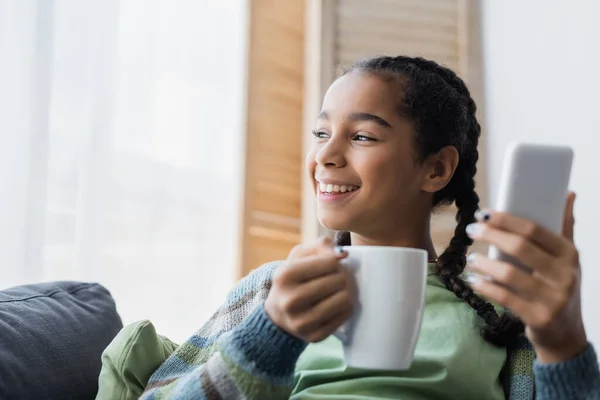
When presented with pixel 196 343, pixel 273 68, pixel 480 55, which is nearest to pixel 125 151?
pixel 273 68

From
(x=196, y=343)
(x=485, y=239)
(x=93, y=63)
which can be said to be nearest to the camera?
(x=485, y=239)

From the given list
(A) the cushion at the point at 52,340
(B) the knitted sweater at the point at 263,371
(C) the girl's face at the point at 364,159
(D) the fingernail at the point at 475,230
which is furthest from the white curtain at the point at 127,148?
(D) the fingernail at the point at 475,230

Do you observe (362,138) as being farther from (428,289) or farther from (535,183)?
(535,183)

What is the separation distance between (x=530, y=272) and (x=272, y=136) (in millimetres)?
1742

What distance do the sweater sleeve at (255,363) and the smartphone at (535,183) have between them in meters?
0.26

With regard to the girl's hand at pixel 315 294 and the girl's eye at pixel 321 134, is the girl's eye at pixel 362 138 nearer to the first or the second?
the girl's eye at pixel 321 134

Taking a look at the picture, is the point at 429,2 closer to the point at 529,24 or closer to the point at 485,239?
the point at 529,24

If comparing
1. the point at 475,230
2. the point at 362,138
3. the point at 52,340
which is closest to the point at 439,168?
the point at 362,138

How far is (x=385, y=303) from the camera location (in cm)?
74

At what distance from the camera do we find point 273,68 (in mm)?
2404

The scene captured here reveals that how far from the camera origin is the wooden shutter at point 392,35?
2.29 meters

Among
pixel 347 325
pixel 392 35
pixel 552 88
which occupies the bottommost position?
pixel 347 325

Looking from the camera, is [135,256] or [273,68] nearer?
[135,256]

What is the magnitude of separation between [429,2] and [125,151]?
3.71ft
